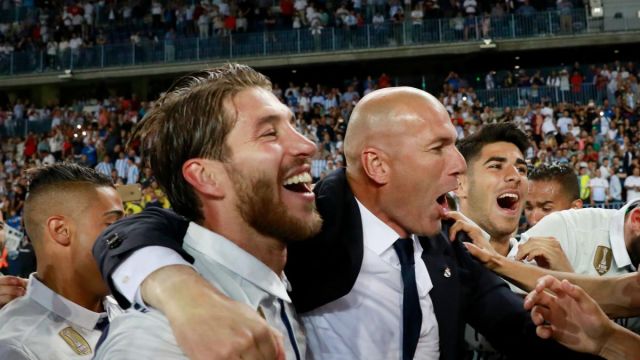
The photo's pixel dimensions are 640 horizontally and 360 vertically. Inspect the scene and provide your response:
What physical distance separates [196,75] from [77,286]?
3.94ft

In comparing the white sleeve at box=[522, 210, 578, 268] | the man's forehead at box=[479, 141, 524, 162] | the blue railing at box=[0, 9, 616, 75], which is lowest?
the white sleeve at box=[522, 210, 578, 268]

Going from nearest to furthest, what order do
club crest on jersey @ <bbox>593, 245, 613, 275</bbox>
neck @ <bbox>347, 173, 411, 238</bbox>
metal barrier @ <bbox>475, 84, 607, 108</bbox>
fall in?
neck @ <bbox>347, 173, 411, 238</bbox>
club crest on jersey @ <bbox>593, 245, 613, 275</bbox>
metal barrier @ <bbox>475, 84, 607, 108</bbox>

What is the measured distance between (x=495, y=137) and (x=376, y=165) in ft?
5.88

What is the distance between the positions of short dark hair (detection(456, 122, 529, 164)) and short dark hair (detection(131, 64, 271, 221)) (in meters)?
2.16

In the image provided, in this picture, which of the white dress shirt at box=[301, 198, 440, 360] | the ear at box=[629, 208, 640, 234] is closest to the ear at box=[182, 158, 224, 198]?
the white dress shirt at box=[301, 198, 440, 360]

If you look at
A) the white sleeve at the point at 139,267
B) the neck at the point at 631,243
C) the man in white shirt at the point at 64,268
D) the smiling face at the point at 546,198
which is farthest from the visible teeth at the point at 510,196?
the white sleeve at the point at 139,267

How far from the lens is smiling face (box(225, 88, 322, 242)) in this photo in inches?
79.6

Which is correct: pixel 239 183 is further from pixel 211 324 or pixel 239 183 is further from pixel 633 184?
pixel 633 184

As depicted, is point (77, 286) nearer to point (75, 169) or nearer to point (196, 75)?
point (75, 169)

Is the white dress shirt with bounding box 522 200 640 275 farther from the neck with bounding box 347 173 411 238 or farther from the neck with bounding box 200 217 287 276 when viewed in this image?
the neck with bounding box 200 217 287 276

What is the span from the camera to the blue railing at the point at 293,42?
20656mm

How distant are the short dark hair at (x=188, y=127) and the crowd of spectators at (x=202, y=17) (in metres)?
19.7

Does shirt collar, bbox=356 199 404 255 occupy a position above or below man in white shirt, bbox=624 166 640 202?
below

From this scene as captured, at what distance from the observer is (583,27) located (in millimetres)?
20625
